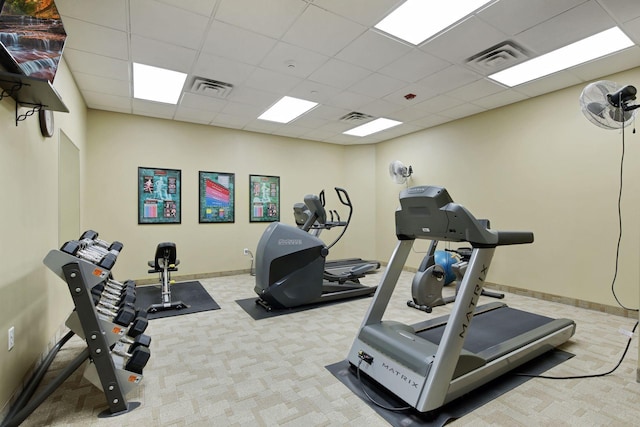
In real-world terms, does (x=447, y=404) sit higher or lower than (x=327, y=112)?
lower

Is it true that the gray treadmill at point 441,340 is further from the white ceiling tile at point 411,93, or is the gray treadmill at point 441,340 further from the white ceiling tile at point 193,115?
the white ceiling tile at point 193,115

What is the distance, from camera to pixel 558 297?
14.0ft

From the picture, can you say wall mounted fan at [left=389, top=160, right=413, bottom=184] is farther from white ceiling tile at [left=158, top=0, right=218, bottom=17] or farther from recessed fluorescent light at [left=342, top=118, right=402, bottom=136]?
white ceiling tile at [left=158, top=0, right=218, bottom=17]

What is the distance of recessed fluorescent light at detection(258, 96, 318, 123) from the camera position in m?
4.76

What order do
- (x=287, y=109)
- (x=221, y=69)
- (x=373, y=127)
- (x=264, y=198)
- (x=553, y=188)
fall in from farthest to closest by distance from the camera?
(x=264, y=198) → (x=373, y=127) → (x=287, y=109) → (x=553, y=188) → (x=221, y=69)

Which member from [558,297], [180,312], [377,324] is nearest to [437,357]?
[377,324]

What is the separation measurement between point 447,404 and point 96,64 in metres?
4.67

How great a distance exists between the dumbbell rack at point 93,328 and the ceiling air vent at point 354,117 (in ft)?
14.4

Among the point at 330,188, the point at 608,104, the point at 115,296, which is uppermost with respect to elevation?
the point at 608,104

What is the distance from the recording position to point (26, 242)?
222cm

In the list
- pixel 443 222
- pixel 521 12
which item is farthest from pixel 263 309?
pixel 521 12

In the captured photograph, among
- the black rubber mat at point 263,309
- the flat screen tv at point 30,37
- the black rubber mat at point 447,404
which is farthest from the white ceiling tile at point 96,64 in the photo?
the black rubber mat at point 447,404

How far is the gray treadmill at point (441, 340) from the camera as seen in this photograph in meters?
1.88

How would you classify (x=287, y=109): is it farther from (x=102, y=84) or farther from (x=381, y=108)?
(x=102, y=84)
